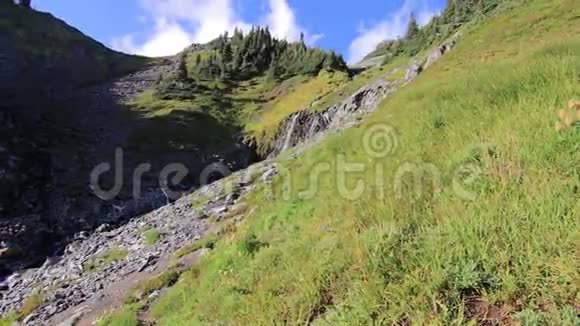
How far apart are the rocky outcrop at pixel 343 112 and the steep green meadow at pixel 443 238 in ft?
80.5

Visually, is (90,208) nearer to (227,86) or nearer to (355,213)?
(355,213)

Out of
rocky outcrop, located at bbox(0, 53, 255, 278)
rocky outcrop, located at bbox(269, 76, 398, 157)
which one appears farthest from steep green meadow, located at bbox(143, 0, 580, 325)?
rocky outcrop, located at bbox(269, 76, 398, 157)

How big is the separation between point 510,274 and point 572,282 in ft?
1.95

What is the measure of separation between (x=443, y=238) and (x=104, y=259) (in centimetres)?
1951

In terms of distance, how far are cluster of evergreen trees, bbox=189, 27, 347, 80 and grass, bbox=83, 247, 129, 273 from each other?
60.8m

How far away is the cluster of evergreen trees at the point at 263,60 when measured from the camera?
83.9m

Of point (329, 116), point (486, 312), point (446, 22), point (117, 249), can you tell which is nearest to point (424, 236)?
point (486, 312)

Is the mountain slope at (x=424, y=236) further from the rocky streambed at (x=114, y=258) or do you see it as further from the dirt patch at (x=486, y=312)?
the rocky streambed at (x=114, y=258)

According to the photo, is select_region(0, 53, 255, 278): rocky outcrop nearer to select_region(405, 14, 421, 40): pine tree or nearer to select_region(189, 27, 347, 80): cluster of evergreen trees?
select_region(189, 27, 347, 80): cluster of evergreen trees

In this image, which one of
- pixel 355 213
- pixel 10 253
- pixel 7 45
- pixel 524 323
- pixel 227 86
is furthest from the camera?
pixel 7 45

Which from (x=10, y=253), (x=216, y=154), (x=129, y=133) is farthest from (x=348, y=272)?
(x=129, y=133)

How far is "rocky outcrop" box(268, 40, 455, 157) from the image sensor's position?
37.2 m

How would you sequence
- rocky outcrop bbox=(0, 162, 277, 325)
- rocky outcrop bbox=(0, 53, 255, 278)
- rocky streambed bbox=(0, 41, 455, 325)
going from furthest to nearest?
rocky outcrop bbox=(0, 53, 255, 278)
rocky outcrop bbox=(0, 162, 277, 325)
rocky streambed bbox=(0, 41, 455, 325)

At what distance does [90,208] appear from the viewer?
34781 millimetres
